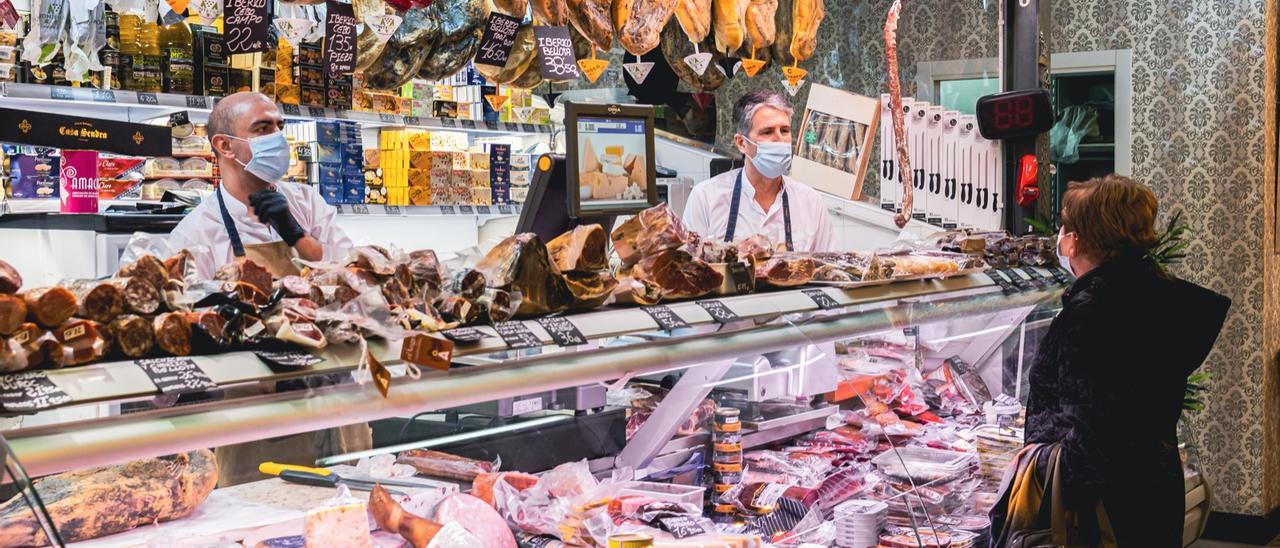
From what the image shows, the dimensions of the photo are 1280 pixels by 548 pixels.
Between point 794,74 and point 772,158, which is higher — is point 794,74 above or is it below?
above

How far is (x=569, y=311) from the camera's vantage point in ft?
7.44

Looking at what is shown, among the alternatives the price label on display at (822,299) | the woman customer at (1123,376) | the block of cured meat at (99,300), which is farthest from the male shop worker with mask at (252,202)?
the woman customer at (1123,376)

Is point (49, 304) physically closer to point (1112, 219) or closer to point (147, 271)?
point (147, 271)

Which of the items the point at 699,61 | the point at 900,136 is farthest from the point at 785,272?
the point at 900,136

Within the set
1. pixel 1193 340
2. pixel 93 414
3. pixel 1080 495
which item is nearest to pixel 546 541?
pixel 93 414

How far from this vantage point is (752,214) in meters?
4.80

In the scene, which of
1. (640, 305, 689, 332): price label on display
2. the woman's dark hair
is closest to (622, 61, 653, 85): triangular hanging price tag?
the woman's dark hair

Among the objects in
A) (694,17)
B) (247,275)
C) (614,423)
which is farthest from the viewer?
(694,17)

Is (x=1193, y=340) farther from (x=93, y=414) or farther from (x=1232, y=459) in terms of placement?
(x=1232, y=459)

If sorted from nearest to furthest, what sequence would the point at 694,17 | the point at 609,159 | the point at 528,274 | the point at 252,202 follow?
the point at 528,274 → the point at 609,159 → the point at 252,202 → the point at 694,17

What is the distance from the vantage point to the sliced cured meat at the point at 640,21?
368 cm

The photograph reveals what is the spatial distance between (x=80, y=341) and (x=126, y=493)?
643 mm

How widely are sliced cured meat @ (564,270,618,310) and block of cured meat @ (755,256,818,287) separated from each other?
0.63 meters

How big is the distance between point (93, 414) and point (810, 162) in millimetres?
3449
